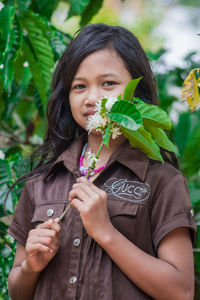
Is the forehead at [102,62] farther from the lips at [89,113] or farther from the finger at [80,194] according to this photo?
the finger at [80,194]

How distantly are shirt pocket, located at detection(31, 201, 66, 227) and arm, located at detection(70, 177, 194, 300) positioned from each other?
0.51 feet

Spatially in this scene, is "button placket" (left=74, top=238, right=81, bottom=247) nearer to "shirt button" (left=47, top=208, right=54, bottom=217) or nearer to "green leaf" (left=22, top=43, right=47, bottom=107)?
"shirt button" (left=47, top=208, right=54, bottom=217)

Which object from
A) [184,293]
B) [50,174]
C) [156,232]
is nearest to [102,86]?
[50,174]

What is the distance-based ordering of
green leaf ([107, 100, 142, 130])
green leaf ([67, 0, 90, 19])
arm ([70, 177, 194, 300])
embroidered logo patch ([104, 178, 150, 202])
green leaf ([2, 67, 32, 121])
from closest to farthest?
green leaf ([107, 100, 142, 130]) < arm ([70, 177, 194, 300]) < embroidered logo patch ([104, 178, 150, 202]) < green leaf ([67, 0, 90, 19]) < green leaf ([2, 67, 32, 121])

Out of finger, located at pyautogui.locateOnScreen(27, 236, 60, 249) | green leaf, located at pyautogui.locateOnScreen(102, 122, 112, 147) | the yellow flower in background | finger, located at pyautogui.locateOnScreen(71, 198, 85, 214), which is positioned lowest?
finger, located at pyautogui.locateOnScreen(27, 236, 60, 249)

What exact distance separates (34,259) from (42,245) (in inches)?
2.9

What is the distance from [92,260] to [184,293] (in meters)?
0.28

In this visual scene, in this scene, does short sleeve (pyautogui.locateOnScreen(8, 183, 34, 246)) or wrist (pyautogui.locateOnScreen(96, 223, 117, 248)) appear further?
short sleeve (pyautogui.locateOnScreen(8, 183, 34, 246))

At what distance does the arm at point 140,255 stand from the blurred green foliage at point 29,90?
479mm

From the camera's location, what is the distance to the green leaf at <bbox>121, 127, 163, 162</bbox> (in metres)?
1.45

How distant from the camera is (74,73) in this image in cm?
171

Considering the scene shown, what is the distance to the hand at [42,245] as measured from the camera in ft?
4.75

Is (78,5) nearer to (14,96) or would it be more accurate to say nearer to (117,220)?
(14,96)

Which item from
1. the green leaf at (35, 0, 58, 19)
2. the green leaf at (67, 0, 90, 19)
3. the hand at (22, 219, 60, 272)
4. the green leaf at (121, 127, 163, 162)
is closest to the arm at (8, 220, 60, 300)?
the hand at (22, 219, 60, 272)
